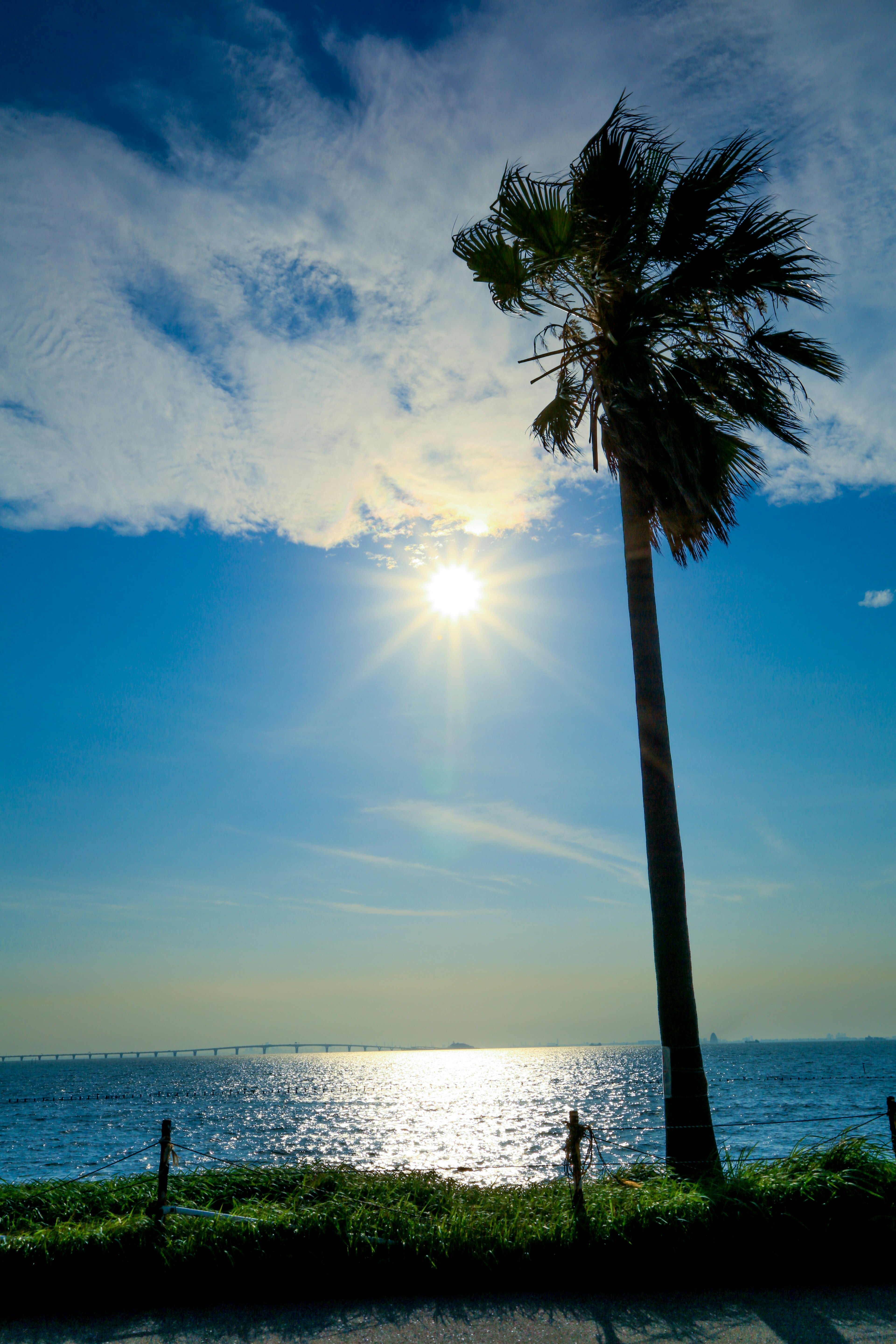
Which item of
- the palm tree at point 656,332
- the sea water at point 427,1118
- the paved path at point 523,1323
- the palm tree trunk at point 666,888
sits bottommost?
the sea water at point 427,1118

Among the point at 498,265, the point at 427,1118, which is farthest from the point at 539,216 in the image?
the point at 427,1118

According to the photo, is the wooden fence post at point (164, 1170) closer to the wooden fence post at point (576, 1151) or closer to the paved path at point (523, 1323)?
the paved path at point (523, 1323)

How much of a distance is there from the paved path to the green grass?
26 centimetres

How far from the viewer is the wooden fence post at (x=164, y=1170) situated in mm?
6641

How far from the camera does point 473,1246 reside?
20.2ft

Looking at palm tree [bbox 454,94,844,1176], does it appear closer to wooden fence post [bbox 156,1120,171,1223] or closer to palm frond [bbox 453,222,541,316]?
palm frond [bbox 453,222,541,316]

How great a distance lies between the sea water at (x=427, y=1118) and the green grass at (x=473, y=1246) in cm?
64

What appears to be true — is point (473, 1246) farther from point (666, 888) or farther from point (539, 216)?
point (539, 216)

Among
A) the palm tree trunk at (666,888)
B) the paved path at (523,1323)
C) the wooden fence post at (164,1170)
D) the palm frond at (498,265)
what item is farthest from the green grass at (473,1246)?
the palm frond at (498,265)

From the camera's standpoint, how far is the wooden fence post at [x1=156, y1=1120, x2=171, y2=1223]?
664 centimetres

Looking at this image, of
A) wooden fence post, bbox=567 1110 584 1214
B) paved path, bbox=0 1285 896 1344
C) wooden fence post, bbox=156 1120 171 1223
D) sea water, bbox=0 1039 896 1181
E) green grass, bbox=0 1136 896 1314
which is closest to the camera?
paved path, bbox=0 1285 896 1344

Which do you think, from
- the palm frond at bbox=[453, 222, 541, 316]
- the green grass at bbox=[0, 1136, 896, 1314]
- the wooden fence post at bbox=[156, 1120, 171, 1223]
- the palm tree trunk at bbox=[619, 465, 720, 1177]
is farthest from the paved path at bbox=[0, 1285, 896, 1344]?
the palm frond at bbox=[453, 222, 541, 316]

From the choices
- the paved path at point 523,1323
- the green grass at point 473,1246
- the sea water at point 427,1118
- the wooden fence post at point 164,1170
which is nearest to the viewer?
the paved path at point 523,1323

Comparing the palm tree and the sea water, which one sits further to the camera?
the sea water
